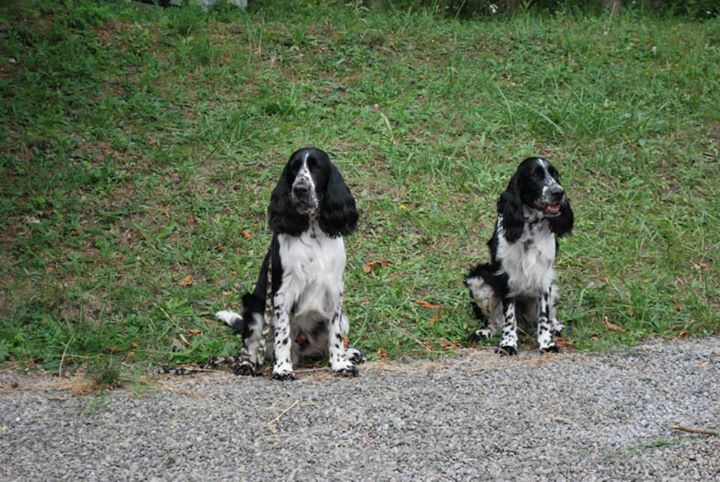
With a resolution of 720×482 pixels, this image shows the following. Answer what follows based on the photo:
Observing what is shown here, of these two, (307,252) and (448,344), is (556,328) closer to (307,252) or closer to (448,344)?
(448,344)

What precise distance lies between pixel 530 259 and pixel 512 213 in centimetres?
37

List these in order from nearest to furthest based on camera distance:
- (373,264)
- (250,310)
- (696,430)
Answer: (696,430)
(250,310)
(373,264)

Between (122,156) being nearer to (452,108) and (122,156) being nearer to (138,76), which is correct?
(138,76)

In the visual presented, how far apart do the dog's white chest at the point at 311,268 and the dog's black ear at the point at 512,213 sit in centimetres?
132

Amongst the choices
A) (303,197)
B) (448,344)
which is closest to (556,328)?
(448,344)

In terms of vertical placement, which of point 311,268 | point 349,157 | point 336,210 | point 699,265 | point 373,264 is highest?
point 336,210

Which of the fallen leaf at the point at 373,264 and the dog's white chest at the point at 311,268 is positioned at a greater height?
the dog's white chest at the point at 311,268

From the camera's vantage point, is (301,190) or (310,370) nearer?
(301,190)

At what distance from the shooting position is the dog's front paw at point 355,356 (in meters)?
6.87

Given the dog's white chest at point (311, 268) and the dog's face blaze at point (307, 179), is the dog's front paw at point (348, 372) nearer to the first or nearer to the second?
the dog's white chest at point (311, 268)

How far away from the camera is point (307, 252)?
6457 millimetres

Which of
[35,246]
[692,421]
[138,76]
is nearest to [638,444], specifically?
[692,421]

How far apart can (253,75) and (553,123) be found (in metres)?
3.80

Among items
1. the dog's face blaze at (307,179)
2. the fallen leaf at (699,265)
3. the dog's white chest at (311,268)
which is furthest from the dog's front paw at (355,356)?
the fallen leaf at (699,265)
